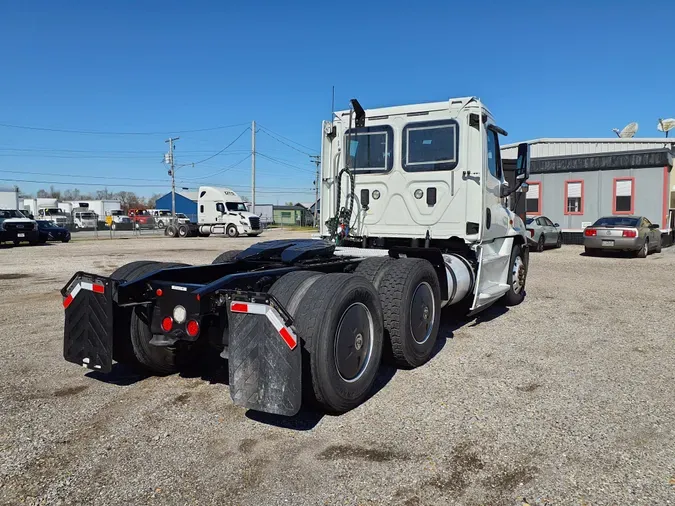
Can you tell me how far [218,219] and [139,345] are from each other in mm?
34740

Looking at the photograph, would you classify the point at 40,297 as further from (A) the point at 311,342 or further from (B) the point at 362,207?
(A) the point at 311,342

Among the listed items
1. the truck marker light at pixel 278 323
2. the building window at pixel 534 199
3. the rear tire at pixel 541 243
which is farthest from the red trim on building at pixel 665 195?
the truck marker light at pixel 278 323

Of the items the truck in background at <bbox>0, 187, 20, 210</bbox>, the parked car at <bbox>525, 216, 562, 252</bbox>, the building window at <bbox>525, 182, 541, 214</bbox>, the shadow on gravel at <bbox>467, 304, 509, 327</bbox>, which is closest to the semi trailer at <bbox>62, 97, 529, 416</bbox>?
the shadow on gravel at <bbox>467, 304, 509, 327</bbox>

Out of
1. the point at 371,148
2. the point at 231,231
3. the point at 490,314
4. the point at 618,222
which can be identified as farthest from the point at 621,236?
the point at 231,231

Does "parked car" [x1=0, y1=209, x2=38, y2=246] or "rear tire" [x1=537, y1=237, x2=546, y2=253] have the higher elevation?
"parked car" [x1=0, y1=209, x2=38, y2=246]

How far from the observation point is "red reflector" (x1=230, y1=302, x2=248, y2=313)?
346 cm

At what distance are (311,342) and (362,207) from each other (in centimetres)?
394

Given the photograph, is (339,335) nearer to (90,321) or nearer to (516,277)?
(90,321)

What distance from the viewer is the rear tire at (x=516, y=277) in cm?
813

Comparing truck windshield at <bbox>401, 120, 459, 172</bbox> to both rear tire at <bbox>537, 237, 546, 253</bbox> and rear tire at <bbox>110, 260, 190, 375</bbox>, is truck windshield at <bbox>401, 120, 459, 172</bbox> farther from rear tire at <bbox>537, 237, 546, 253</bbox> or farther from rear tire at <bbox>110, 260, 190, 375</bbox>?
rear tire at <bbox>537, 237, 546, 253</bbox>

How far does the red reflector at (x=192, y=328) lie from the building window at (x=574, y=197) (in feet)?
80.9

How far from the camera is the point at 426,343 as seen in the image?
531 cm

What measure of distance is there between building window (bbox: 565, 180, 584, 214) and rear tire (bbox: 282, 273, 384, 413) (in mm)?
23568

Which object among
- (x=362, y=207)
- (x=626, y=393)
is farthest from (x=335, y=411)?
(x=362, y=207)
